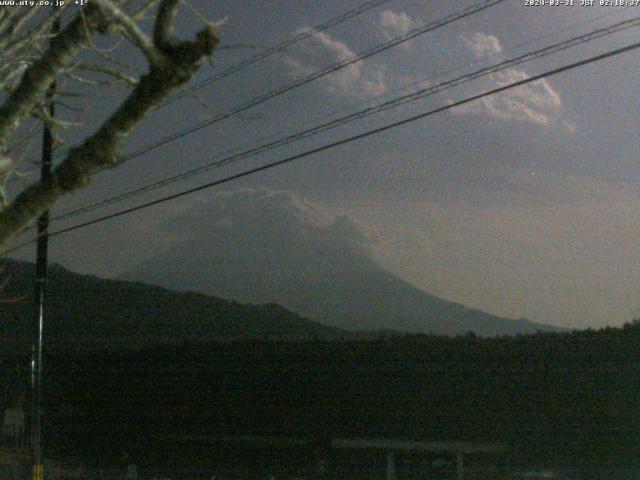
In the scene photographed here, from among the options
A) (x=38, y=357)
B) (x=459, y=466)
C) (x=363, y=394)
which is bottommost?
(x=459, y=466)

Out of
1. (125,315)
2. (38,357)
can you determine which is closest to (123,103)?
(38,357)

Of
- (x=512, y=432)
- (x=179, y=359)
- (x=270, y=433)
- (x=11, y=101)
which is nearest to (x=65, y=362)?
(x=179, y=359)

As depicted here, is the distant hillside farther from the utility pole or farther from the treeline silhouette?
the utility pole

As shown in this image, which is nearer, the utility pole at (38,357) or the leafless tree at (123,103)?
the leafless tree at (123,103)

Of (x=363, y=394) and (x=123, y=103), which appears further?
(x=363, y=394)

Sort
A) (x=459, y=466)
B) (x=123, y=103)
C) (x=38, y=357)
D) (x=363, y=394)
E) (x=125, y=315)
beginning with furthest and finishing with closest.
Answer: (x=125, y=315), (x=363, y=394), (x=459, y=466), (x=38, y=357), (x=123, y=103)

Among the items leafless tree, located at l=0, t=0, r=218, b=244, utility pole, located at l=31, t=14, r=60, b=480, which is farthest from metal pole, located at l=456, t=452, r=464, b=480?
leafless tree, located at l=0, t=0, r=218, b=244

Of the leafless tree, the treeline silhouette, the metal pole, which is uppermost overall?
the leafless tree

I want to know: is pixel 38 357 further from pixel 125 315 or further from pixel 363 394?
pixel 125 315

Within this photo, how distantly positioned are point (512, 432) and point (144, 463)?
10.2 meters

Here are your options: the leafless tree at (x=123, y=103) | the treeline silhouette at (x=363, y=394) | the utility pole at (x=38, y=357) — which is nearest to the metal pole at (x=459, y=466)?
the treeline silhouette at (x=363, y=394)

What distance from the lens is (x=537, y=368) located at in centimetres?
1708

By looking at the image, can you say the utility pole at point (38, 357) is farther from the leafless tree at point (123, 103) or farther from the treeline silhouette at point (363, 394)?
the leafless tree at point (123, 103)

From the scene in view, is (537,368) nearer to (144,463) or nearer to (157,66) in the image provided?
(144,463)
